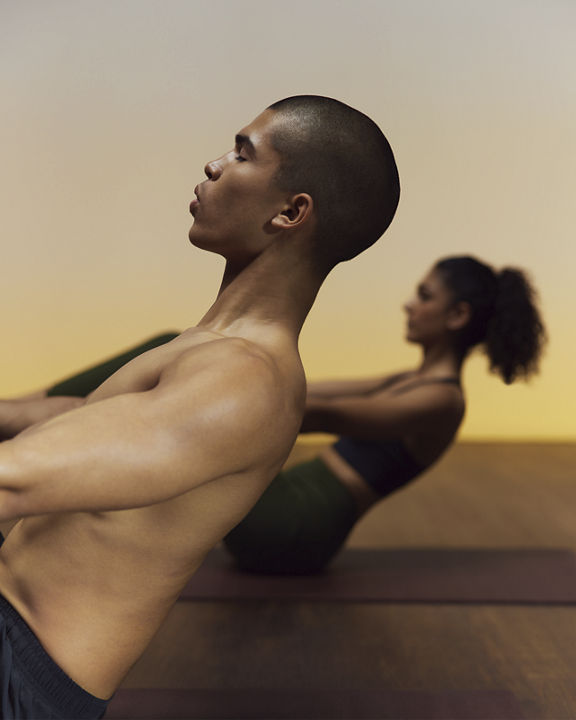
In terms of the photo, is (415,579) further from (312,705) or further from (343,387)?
(312,705)

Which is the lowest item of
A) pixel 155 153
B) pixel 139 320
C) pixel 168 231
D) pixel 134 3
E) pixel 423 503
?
pixel 423 503

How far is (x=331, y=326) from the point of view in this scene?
494 centimetres

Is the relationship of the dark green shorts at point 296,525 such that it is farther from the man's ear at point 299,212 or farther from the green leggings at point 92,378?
the man's ear at point 299,212

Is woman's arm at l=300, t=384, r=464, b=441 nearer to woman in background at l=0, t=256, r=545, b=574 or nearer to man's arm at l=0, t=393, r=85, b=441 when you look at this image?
woman in background at l=0, t=256, r=545, b=574

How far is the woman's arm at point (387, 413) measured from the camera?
1.96 meters

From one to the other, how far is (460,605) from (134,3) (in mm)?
2959

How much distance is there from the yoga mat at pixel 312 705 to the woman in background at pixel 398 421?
0.56m

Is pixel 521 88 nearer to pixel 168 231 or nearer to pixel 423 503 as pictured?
pixel 168 231

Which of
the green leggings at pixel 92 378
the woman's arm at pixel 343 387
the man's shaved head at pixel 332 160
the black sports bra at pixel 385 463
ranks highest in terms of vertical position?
the man's shaved head at pixel 332 160

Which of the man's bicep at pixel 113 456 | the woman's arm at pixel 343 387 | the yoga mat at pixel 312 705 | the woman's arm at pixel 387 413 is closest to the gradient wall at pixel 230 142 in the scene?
the woman's arm at pixel 343 387

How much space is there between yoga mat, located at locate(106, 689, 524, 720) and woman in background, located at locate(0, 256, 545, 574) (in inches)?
21.9

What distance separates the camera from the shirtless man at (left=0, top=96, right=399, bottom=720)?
794 millimetres

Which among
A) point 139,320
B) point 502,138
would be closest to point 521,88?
point 502,138

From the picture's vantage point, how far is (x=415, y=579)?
7.37 ft
